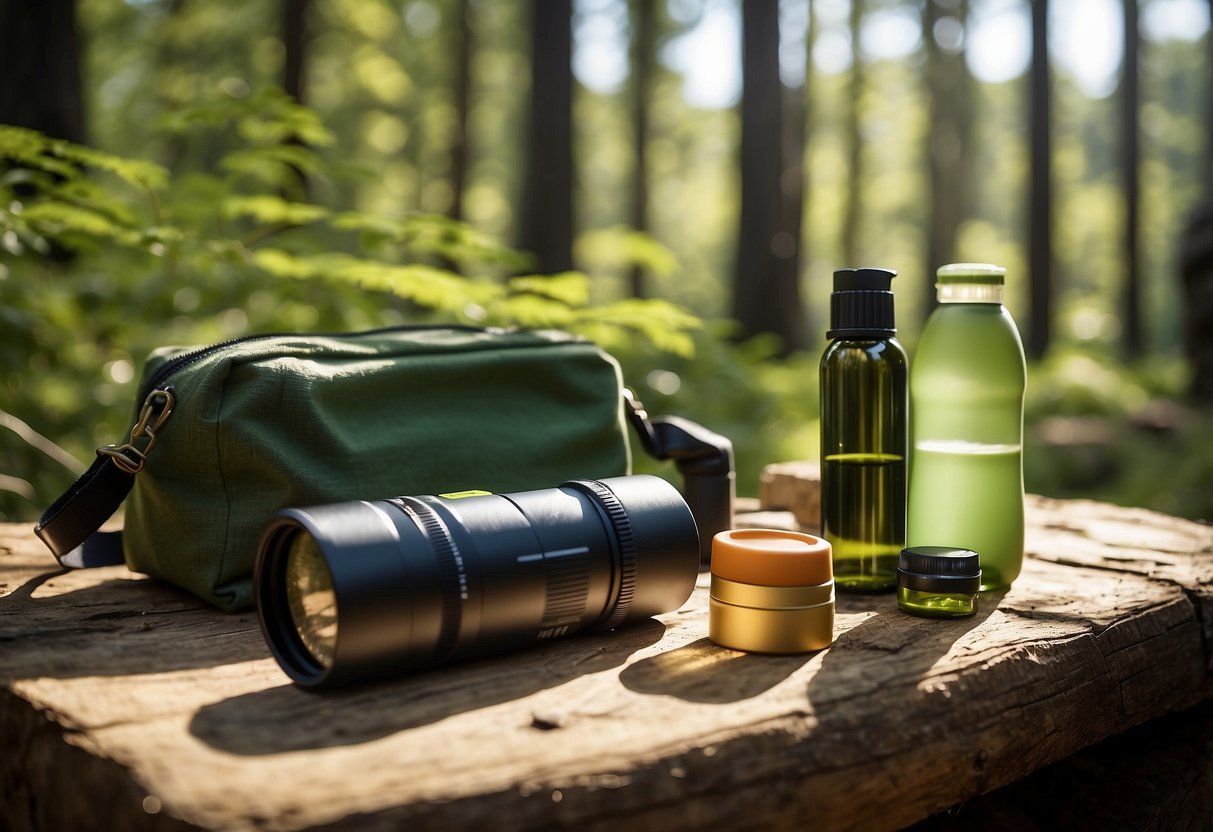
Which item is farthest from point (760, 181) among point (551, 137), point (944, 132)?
point (944, 132)

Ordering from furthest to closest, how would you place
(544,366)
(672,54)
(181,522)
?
(672,54)
(544,366)
(181,522)

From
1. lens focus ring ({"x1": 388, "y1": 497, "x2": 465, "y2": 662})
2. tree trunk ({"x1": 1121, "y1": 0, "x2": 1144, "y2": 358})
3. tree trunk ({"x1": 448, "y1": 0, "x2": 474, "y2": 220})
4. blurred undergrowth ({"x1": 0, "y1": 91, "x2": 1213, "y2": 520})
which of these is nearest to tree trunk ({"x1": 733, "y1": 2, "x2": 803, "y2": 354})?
blurred undergrowth ({"x1": 0, "y1": 91, "x2": 1213, "y2": 520})

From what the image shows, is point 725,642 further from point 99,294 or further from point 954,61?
point 954,61

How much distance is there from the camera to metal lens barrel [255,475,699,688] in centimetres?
119

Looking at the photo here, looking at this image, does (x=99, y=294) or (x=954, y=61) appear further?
(x=954, y=61)

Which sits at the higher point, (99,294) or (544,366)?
(99,294)

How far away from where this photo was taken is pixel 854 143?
54.5 feet

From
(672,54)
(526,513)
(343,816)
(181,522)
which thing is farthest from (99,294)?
(672,54)

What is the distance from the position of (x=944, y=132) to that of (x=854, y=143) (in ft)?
4.99

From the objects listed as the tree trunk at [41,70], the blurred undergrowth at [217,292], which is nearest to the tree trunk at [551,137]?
the blurred undergrowth at [217,292]

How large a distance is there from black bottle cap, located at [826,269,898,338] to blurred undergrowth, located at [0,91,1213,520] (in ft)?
3.81

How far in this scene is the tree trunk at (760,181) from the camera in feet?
24.8

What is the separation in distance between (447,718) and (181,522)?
2.69 feet

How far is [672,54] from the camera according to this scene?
613 inches
